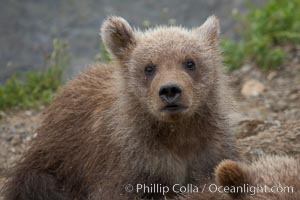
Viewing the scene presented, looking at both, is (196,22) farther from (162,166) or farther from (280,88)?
(162,166)

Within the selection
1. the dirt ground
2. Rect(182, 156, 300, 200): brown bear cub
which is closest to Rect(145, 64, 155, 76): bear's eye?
the dirt ground

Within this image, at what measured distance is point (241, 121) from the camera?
10250 millimetres

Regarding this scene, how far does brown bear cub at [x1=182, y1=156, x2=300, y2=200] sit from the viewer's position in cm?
662

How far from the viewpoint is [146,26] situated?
11945mm

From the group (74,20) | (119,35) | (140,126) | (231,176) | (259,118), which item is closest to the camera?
(231,176)

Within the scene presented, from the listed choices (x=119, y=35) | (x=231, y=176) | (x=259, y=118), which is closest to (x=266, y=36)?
(x=259, y=118)

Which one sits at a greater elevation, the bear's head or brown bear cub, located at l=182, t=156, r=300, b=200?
the bear's head

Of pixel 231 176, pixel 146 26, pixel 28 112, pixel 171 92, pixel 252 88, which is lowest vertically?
pixel 231 176

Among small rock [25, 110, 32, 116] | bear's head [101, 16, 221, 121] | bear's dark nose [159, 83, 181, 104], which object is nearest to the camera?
bear's dark nose [159, 83, 181, 104]

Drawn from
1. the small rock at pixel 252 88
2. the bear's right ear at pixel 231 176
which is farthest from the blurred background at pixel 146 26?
the bear's right ear at pixel 231 176

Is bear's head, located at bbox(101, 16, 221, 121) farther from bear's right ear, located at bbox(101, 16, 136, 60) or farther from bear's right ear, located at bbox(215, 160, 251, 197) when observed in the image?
bear's right ear, located at bbox(215, 160, 251, 197)

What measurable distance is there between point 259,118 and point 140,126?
8.56 ft

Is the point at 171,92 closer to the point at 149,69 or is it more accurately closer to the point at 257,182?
the point at 149,69

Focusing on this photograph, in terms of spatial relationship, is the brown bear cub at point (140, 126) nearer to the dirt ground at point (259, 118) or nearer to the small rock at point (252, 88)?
the dirt ground at point (259, 118)
